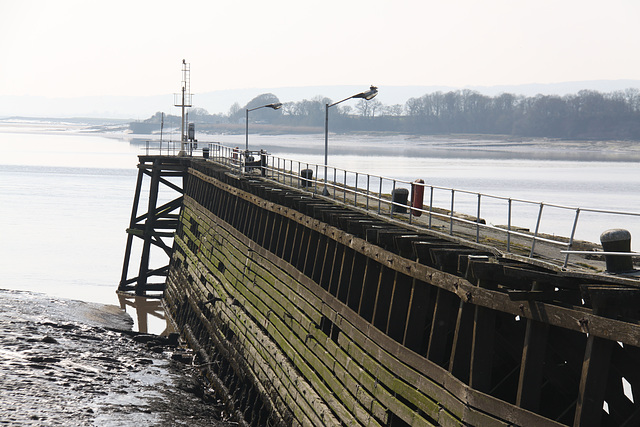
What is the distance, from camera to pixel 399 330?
1586 centimetres

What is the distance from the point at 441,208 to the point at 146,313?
1782 cm

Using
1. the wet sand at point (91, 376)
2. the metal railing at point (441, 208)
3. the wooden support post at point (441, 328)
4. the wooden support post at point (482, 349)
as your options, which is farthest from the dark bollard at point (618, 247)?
the wet sand at point (91, 376)

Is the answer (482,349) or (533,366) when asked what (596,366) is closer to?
(533,366)

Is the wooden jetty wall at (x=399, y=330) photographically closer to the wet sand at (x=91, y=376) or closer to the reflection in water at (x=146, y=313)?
the wet sand at (x=91, y=376)

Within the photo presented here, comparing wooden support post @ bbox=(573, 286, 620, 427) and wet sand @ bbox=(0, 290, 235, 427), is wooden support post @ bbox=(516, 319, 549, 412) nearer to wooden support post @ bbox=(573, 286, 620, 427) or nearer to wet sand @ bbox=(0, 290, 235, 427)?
wooden support post @ bbox=(573, 286, 620, 427)

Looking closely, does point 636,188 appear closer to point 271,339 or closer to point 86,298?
point 86,298

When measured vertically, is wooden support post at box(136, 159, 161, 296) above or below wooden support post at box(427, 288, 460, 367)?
below

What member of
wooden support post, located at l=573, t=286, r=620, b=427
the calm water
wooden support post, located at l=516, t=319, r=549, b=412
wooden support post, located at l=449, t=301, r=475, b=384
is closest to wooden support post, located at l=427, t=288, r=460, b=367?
wooden support post, located at l=449, t=301, r=475, b=384

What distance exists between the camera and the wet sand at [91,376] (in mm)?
24469

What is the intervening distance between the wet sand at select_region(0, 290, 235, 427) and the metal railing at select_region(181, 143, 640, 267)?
26.4ft

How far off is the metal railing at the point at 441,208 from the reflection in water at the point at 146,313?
8.50 meters

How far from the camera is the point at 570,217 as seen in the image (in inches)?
2697

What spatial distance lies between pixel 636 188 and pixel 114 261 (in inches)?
2358

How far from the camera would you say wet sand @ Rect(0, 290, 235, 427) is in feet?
80.3
